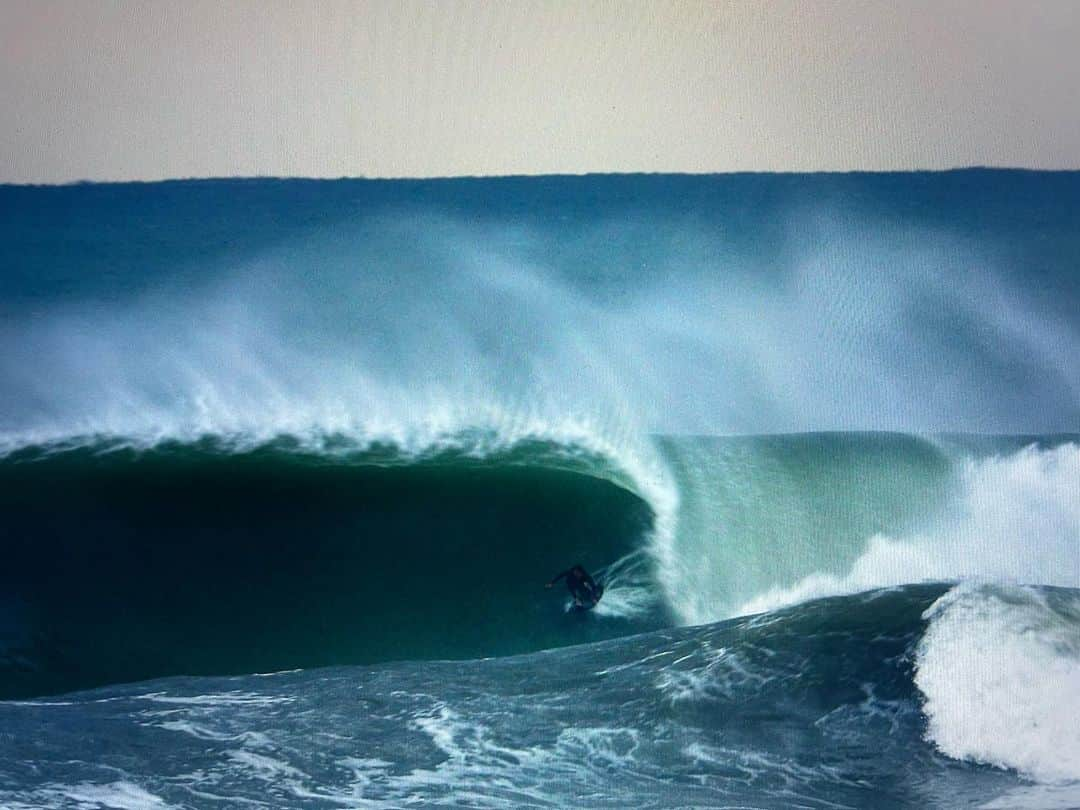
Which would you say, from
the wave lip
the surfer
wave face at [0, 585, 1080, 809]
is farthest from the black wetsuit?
the wave lip

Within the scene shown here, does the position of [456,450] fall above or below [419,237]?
below

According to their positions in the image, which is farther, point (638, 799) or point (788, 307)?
point (788, 307)

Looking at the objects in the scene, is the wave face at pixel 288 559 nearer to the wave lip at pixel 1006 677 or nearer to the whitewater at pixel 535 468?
the whitewater at pixel 535 468

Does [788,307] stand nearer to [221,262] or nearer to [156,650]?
[221,262]

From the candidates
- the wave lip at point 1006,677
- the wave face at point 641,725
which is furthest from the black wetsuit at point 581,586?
the wave lip at point 1006,677

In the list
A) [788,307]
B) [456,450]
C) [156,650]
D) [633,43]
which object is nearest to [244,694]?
[156,650]

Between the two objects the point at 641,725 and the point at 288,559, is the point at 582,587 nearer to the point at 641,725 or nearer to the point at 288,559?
the point at 641,725

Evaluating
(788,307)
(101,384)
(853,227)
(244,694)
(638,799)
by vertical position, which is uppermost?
(853,227)

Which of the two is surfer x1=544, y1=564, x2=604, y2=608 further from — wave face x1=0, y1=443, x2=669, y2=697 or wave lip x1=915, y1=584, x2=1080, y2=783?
wave lip x1=915, y1=584, x2=1080, y2=783

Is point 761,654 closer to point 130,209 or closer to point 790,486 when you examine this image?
point 790,486
